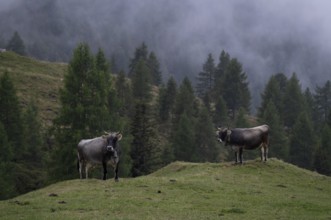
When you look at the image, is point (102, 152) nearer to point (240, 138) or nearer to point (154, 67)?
point (240, 138)

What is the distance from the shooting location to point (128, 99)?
95.9m

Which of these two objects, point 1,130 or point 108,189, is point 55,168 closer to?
point 1,130

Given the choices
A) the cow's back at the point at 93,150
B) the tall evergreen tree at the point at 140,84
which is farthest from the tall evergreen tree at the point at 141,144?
the tall evergreen tree at the point at 140,84

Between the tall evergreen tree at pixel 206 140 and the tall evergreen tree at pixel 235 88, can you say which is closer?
the tall evergreen tree at pixel 206 140

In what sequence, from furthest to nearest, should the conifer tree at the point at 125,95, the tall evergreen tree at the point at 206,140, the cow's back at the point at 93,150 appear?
the conifer tree at the point at 125,95
the tall evergreen tree at the point at 206,140
the cow's back at the point at 93,150

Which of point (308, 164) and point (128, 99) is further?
point (128, 99)

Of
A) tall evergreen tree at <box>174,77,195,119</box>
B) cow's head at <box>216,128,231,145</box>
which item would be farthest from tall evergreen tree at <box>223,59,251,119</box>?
cow's head at <box>216,128,231,145</box>

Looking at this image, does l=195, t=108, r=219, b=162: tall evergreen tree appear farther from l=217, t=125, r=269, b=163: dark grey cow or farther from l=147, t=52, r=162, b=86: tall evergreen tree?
l=147, t=52, r=162, b=86: tall evergreen tree

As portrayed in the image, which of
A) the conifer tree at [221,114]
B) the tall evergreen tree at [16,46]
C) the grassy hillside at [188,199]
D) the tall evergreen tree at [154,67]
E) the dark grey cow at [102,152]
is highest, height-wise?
the tall evergreen tree at [16,46]

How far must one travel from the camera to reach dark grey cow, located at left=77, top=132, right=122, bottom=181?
27.5 m

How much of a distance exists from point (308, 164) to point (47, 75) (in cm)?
6337

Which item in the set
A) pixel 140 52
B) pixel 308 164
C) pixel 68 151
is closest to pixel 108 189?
pixel 68 151

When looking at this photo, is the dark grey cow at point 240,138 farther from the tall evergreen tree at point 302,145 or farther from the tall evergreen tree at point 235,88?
the tall evergreen tree at point 235,88

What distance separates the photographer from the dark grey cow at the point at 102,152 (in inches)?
1081
